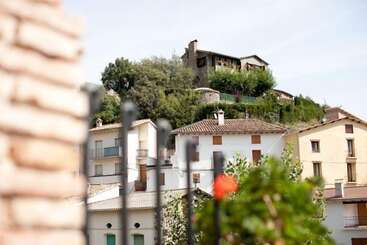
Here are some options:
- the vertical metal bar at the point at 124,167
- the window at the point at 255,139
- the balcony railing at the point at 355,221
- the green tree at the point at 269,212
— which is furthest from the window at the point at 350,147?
the vertical metal bar at the point at 124,167

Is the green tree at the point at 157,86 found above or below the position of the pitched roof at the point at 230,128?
above

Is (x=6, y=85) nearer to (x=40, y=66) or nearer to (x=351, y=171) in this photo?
(x=40, y=66)

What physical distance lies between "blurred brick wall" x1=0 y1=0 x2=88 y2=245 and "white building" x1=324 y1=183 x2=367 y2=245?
85.8 ft

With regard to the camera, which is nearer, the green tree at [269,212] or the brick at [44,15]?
the brick at [44,15]

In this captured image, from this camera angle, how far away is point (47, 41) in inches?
58.3

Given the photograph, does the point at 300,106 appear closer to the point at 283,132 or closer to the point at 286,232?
the point at 283,132

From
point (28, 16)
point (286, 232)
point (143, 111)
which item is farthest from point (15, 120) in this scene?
point (143, 111)

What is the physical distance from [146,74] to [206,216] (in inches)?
1661

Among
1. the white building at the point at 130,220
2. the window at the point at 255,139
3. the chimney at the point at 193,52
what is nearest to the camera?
the white building at the point at 130,220

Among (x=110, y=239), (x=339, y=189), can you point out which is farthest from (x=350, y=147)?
(x=110, y=239)

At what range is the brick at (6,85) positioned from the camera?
1344 millimetres

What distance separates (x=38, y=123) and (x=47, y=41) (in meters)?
0.23

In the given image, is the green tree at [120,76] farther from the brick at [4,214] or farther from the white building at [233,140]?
the brick at [4,214]

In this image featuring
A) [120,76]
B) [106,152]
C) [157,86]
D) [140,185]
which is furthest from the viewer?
[120,76]
